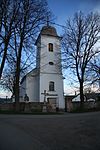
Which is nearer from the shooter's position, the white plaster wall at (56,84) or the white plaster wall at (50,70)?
the white plaster wall at (56,84)

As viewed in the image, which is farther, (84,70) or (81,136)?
(84,70)

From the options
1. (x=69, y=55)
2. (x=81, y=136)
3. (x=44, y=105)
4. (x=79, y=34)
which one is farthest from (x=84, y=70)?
(x=81, y=136)

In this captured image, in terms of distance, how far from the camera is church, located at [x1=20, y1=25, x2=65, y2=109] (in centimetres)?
4069

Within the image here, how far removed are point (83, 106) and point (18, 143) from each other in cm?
2565

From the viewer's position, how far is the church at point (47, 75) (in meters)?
40.7

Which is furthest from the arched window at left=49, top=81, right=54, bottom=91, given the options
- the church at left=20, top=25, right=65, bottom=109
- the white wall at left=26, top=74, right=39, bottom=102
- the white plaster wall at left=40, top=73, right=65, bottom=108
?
the white wall at left=26, top=74, right=39, bottom=102

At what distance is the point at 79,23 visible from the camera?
3516 centimetres

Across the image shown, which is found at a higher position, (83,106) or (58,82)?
(58,82)

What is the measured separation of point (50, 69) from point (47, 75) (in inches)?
57.0

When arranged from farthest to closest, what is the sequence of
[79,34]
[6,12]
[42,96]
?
[42,96] → [79,34] → [6,12]

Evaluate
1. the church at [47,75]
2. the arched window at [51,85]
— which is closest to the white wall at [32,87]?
the church at [47,75]

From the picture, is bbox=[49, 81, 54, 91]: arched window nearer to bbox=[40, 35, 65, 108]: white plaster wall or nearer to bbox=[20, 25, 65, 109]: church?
bbox=[20, 25, 65, 109]: church

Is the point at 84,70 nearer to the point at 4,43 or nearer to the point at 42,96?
the point at 42,96

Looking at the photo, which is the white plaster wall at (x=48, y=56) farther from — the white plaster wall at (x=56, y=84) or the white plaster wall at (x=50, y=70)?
A: the white plaster wall at (x=56, y=84)
